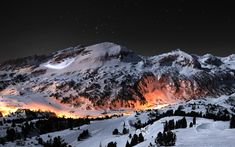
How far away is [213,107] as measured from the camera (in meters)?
188

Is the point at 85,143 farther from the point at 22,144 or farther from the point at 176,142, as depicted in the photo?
the point at 176,142

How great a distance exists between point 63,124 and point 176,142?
10328 centimetres

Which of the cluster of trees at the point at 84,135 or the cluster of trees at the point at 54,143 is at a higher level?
the cluster of trees at the point at 84,135

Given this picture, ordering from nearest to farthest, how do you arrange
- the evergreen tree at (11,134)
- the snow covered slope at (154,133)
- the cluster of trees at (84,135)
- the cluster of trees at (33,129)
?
the snow covered slope at (154,133) → the evergreen tree at (11,134) → the cluster of trees at (84,135) → the cluster of trees at (33,129)

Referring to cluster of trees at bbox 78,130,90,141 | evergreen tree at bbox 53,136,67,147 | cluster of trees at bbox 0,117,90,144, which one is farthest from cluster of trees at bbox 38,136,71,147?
cluster of trees at bbox 0,117,90,144

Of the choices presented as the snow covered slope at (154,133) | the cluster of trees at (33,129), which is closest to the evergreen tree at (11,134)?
the cluster of trees at (33,129)

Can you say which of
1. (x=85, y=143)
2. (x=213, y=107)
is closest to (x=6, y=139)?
(x=85, y=143)

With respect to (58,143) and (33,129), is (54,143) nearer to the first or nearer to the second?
(58,143)

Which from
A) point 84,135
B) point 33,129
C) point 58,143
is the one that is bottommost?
point 58,143

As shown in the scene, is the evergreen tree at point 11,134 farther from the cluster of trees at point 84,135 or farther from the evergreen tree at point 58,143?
the cluster of trees at point 84,135

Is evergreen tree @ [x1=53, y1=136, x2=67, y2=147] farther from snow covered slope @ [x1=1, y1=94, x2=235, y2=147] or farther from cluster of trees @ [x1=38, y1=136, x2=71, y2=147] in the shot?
snow covered slope @ [x1=1, y1=94, x2=235, y2=147]

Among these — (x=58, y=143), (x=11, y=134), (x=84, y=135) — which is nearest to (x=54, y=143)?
(x=58, y=143)

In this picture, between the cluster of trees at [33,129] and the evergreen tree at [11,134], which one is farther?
the cluster of trees at [33,129]

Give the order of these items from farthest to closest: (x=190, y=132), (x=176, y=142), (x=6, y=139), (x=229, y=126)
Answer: (x=6, y=139) < (x=229, y=126) < (x=190, y=132) < (x=176, y=142)
